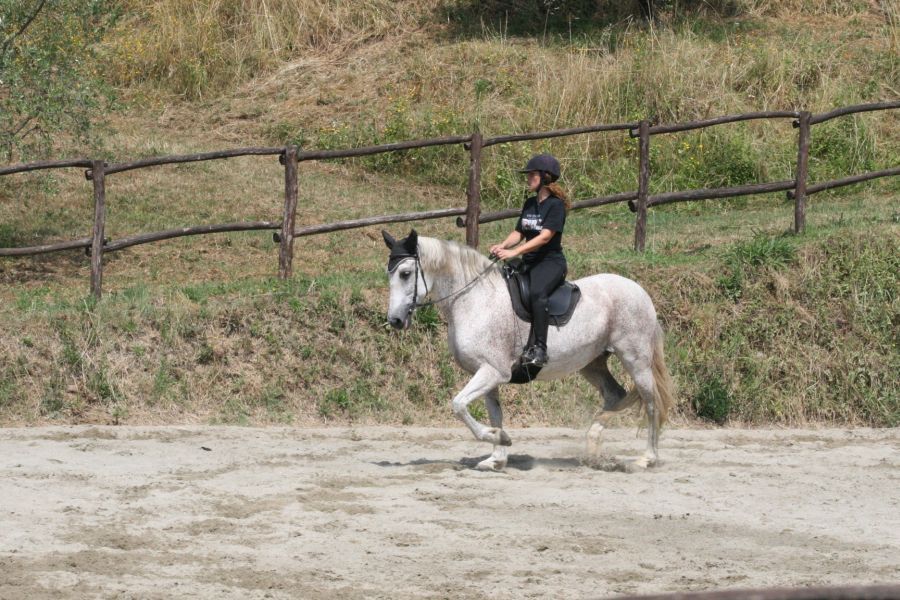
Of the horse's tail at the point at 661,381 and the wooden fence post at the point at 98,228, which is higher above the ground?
the wooden fence post at the point at 98,228

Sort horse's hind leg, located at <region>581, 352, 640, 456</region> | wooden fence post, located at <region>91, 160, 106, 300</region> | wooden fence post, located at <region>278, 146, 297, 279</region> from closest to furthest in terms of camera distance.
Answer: horse's hind leg, located at <region>581, 352, 640, 456</region>, wooden fence post, located at <region>91, 160, 106, 300</region>, wooden fence post, located at <region>278, 146, 297, 279</region>

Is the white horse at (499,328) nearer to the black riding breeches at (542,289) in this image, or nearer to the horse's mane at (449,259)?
the horse's mane at (449,259)

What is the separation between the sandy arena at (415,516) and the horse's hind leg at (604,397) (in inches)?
8.3

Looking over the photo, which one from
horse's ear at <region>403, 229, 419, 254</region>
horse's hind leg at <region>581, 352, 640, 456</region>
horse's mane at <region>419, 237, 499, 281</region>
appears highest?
horse's ear at <region>403, 229, 419, 254</region>

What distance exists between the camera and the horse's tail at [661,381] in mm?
9406

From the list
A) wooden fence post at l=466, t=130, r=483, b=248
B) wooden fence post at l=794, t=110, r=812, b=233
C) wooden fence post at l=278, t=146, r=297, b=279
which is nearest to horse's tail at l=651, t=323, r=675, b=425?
wooden fence post at l=466, t=130, r=483, b=248

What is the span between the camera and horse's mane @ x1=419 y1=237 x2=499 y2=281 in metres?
8.60

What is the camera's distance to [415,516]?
744 centimetres

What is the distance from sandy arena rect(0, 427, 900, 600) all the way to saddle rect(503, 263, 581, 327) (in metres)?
1.14

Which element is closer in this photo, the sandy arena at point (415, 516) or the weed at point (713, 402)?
the sandy arena at point (415, 516)

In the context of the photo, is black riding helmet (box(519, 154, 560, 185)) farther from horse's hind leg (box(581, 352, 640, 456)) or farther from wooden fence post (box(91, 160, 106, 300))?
wooden fence post (box(91, 160, 106, 300))

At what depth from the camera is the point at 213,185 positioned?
17.1 metres

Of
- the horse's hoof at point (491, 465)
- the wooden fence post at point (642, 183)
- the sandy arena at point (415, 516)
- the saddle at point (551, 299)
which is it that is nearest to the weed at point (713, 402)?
the sandy arena at point (415, 516)

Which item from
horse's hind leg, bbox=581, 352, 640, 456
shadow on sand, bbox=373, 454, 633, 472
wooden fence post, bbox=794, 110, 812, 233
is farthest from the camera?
wooden fence post, bbox=794, 110, 812, 233
